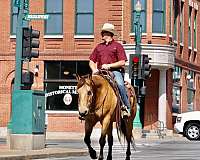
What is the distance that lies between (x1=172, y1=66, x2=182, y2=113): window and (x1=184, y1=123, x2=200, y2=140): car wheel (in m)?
8.07

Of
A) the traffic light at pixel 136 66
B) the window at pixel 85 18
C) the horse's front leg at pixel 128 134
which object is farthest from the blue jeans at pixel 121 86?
the window at pixel 85 18

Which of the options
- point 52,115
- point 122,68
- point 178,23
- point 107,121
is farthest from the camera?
point 178,23

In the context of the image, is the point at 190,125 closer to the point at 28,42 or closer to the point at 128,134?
the point at 28,42

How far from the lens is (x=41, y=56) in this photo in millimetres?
38656

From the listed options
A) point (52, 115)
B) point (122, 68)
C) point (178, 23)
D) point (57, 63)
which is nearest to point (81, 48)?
point (57, 63)

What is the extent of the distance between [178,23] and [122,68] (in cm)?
3123

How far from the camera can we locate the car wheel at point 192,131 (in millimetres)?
32344

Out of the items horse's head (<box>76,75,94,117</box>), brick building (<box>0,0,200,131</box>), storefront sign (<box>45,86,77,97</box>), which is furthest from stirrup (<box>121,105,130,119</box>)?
storefront sign (<box>45,86,77,97</box>)

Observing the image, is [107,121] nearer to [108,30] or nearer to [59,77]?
[108,30]

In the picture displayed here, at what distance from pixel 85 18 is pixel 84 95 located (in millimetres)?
28822

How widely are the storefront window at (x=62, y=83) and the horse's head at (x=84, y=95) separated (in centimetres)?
Answer: 2721

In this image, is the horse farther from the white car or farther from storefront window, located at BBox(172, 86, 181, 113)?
storefront window, located at BBox(172, 86, 181, 113)

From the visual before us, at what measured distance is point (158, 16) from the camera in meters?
38.7

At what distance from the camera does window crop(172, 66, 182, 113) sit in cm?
4097
